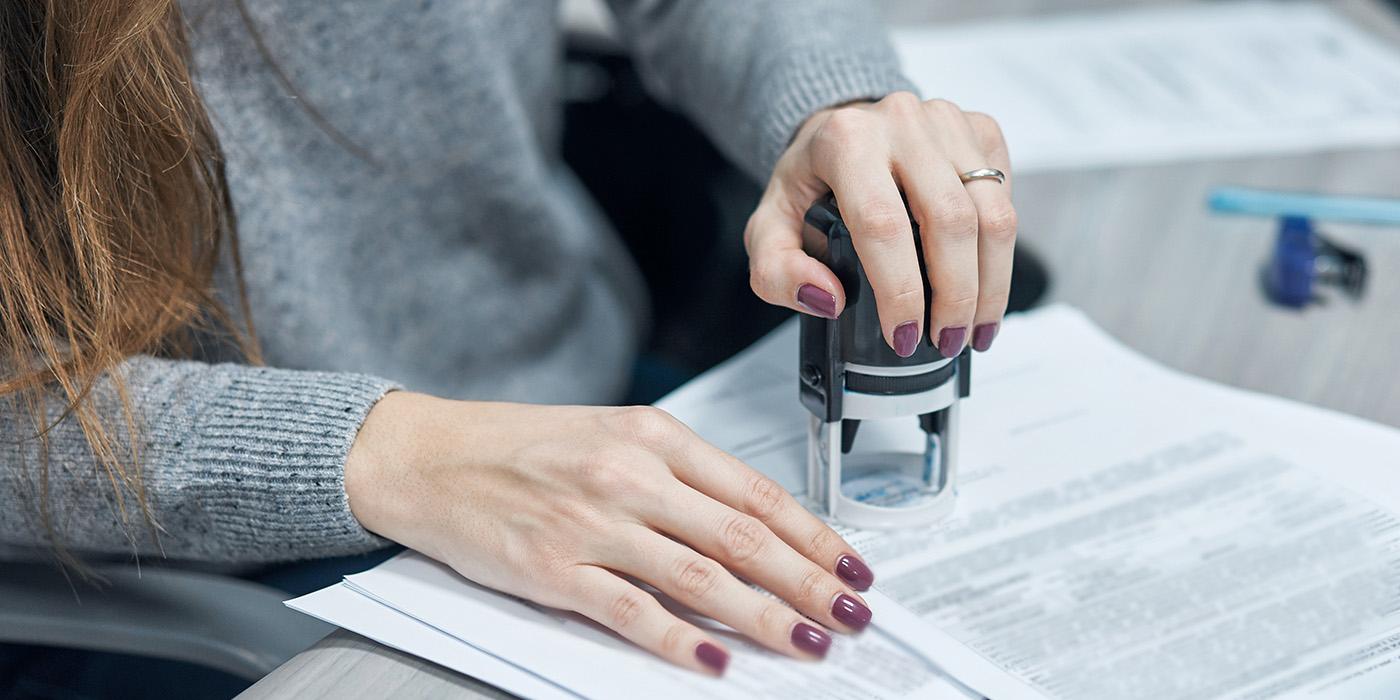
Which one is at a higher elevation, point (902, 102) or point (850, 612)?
point (902, 102)

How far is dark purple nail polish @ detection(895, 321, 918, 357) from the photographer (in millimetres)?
485

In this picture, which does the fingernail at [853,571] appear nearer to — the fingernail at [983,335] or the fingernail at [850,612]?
the fingernail at [850,612]

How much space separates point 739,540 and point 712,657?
2.1 inches

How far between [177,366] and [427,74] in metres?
0.29

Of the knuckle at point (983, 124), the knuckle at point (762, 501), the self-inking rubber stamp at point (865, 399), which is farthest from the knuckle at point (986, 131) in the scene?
the knuckle at point (762, 501)

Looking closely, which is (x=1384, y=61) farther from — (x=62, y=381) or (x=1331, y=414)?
(x=62, y=381)

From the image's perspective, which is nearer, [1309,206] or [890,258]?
[890,258]

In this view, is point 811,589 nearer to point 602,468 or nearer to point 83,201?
point 602,468

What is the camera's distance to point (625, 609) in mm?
462

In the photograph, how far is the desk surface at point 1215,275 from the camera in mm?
649

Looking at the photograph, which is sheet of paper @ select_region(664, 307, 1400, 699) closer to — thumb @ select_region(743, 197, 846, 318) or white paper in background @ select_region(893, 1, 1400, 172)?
thumb @ select_region(743, 197, 846, 318)

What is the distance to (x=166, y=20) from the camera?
1.79ft

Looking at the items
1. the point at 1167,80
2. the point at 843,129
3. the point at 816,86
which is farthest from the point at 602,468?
the point at 1167,80

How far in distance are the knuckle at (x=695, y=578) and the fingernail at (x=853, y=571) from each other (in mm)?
58
